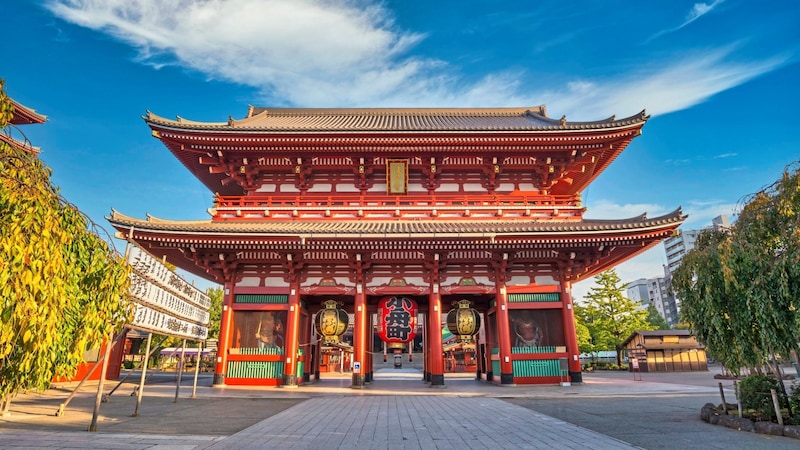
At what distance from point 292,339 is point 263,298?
2.23 metres

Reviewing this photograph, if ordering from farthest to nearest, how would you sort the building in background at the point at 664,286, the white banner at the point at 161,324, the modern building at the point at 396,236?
the building in background at the point at 664,286 < the modern building at the point at 396,236 < the white banner at the point at 161,324

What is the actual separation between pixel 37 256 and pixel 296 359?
14.0 meters

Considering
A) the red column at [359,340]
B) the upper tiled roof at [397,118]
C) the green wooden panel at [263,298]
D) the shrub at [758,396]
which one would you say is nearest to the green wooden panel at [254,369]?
the green wooden panel at [263,298]

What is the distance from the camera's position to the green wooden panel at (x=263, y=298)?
17.3 metres

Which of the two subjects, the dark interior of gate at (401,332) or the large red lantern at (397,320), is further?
the dark interior of gate at (401,332)

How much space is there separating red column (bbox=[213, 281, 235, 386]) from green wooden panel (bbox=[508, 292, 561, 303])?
11.9 meters

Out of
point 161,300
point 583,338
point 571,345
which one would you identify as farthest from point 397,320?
point 583,338

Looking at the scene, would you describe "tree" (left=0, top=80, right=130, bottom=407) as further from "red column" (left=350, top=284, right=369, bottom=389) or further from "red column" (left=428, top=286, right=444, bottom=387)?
"red column" (left=428, top=286, right=444, bottom=387)

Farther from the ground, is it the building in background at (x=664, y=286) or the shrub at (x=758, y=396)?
the building in background at (x=664, y=286)

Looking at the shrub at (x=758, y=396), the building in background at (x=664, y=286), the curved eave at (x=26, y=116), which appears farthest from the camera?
the building in background at (x=664, y=286)

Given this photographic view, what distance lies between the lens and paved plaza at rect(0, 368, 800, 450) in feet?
22.2

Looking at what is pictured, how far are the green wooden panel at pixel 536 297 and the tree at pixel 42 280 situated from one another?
14.9m

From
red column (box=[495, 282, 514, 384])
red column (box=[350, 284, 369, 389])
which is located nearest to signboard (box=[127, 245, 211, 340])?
red column (box=[350, 284, 369, 389])

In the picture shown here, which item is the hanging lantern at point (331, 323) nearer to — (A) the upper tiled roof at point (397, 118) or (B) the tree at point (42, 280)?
(A) the upper tiled roof at point (397, 118)
